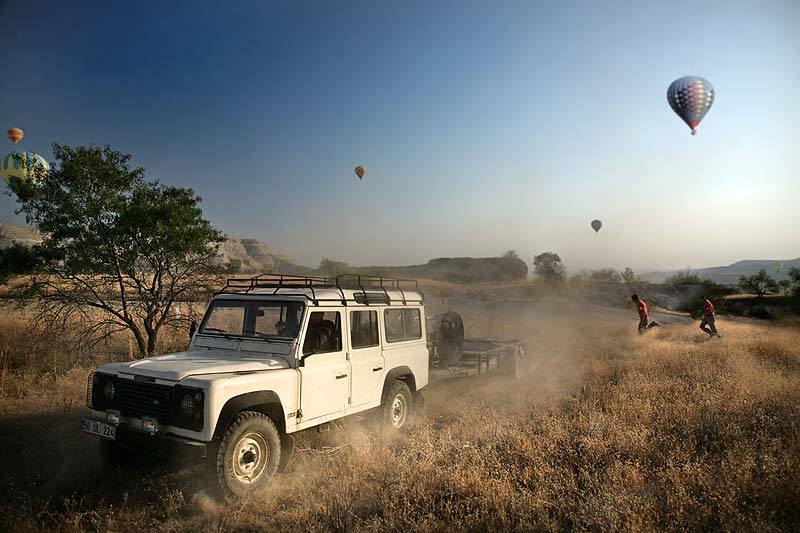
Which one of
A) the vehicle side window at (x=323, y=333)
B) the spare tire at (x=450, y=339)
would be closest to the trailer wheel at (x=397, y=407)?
the vehicle side window at (x=323, y=333)

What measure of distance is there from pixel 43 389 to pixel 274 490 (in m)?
6.79

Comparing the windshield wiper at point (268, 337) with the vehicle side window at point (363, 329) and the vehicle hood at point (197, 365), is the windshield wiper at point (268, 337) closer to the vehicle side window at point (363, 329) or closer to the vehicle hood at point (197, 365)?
the vehicle hood at point (197, 365)

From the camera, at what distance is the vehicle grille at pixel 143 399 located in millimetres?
4707

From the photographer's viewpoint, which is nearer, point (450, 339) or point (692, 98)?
point (450, 339)

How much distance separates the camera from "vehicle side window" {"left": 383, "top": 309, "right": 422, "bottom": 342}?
24.3ft

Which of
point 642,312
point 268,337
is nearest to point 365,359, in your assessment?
point 268,337

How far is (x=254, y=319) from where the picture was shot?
246 inches

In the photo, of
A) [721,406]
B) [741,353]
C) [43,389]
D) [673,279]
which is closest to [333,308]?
[721,406]

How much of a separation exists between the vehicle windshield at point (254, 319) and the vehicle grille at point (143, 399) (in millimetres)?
1448

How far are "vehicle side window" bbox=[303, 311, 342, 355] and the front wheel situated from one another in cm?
108

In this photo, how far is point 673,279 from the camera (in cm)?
5928

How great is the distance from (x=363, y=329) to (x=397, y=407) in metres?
1.61

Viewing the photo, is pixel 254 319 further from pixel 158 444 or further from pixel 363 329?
pixel 158 444

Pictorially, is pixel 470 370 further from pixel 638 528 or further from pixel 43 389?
pixel 43 389
